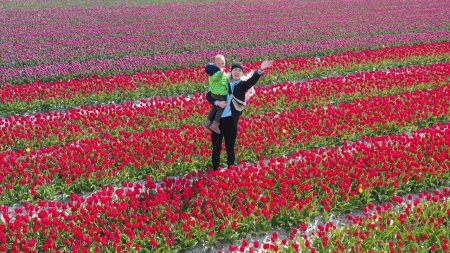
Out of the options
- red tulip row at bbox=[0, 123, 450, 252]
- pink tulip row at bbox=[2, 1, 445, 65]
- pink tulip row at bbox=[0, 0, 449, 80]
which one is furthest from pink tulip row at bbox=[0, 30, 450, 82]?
red tulip row at bbox=[0, 123, 450, 252]

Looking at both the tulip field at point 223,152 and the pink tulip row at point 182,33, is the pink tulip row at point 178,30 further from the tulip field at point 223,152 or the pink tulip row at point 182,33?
the tulip field at point 223,152

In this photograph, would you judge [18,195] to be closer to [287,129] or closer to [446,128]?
[287,129]

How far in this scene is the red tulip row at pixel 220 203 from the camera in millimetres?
5059

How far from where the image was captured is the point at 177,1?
113ft

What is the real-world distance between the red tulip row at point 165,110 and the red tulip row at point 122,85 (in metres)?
0.75

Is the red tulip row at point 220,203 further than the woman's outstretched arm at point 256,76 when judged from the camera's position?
No

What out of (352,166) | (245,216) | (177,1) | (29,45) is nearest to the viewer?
(245,216)

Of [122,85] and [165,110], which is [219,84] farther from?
[122,85]

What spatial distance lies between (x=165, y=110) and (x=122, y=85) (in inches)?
105

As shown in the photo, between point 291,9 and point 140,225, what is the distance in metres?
26.3

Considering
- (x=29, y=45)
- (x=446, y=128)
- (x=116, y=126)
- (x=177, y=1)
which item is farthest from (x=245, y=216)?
(x=177, y=1)

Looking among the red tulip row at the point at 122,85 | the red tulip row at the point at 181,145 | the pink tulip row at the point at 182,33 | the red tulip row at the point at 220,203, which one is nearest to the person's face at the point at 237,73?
the red tulip row at the point at 220,203

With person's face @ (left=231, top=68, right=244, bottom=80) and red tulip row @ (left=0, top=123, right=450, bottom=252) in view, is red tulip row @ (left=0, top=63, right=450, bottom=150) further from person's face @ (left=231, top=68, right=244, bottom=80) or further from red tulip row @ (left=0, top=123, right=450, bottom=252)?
Answer: person's face @ (left=231, top=68, right=244, bottom=80)

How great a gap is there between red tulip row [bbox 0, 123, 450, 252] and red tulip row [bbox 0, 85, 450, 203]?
1.90 feet
